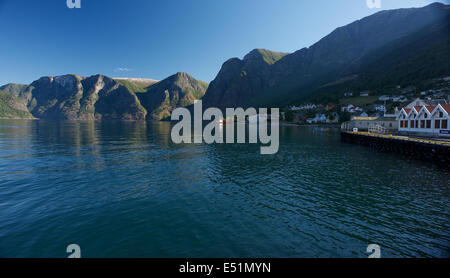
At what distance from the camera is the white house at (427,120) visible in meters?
49.8

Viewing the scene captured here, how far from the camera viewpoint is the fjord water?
13.9 metres

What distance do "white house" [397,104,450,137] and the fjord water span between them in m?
25.4

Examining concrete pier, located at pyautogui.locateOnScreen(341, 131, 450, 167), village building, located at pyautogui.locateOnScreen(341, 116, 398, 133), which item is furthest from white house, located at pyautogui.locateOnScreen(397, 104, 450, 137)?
village building, located at pyautogui.locateOnScreen(341, 116, 398, 133)

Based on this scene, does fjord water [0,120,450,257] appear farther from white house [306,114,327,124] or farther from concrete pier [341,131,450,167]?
white house [306,114,327,124]

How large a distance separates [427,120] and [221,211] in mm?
68671

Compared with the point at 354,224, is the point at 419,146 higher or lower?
higher

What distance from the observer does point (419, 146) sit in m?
45.8

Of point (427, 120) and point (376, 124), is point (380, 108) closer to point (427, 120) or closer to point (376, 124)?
point (376, 124)

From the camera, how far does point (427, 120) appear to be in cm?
5597

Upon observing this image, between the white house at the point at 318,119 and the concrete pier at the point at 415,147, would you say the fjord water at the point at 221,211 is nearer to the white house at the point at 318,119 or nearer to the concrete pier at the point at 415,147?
the concrete pier at the point at 415,147
